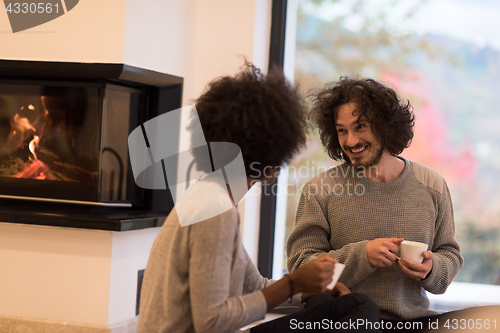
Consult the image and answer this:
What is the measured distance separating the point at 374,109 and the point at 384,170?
0.69 feet

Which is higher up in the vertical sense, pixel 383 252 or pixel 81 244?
pixel 383 252

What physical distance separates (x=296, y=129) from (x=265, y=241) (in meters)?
1.55

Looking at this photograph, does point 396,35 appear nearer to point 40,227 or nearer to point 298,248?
point 298,248

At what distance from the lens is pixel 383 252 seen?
1.27 meters

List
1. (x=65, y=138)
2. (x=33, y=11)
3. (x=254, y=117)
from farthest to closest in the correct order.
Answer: (x=65, y=138) < (x=33, y=11) < (x=254, y=117)

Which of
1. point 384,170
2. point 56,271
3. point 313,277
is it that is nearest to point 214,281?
point 313,277

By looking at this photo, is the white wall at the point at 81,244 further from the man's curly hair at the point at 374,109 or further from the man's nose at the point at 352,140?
the man's nose at the point at 352,140

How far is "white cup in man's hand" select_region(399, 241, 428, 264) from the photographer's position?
123 centimetres

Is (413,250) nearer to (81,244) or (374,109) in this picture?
(374,109)

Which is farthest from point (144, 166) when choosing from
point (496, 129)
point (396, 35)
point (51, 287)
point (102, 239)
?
point (496, 129)

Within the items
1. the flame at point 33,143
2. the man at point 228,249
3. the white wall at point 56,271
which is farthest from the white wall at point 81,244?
the man at point 228,249

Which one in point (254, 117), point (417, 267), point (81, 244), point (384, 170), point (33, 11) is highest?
point (33, 11)

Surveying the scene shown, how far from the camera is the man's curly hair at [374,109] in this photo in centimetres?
147

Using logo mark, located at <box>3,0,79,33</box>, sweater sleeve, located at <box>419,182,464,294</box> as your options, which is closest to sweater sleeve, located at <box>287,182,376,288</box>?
sweater sleeve, located at <box>419,182,464,294</box>
